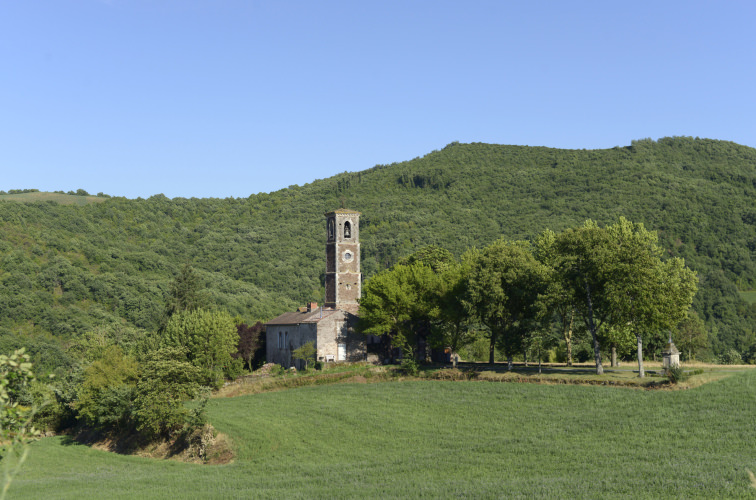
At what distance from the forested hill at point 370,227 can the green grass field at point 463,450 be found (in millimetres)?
56530

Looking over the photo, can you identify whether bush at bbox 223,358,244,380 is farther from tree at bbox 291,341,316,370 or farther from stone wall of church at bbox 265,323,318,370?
stone wall of church at bbox 265,323,318,370

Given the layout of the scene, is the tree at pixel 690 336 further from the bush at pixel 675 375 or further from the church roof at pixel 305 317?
the church roof at pixel 305 317

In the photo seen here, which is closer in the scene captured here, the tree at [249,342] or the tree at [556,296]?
the tree at [556,296]

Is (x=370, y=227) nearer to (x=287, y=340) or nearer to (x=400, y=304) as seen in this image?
(x=287, y=340)

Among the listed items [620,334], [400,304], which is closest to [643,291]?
[620,334]

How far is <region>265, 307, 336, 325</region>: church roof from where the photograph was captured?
66.1m

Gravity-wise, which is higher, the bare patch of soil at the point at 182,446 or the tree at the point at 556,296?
the tree at the point at 556,296

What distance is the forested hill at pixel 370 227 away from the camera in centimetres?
10275

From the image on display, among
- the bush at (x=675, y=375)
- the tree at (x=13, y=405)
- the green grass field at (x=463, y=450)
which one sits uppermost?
the tree at (x=13, y=405)

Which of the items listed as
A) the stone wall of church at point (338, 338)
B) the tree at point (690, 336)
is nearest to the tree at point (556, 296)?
the tree at point (690, 336)

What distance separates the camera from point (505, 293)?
55.3 meters

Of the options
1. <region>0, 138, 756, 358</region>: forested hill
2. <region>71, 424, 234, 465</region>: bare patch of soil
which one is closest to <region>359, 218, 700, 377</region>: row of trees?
<region>71, 424, 234, 465</region>: bare patch of soil

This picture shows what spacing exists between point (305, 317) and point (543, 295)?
27.7m

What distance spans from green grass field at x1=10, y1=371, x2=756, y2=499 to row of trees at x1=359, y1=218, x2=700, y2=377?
6138 millimetres
